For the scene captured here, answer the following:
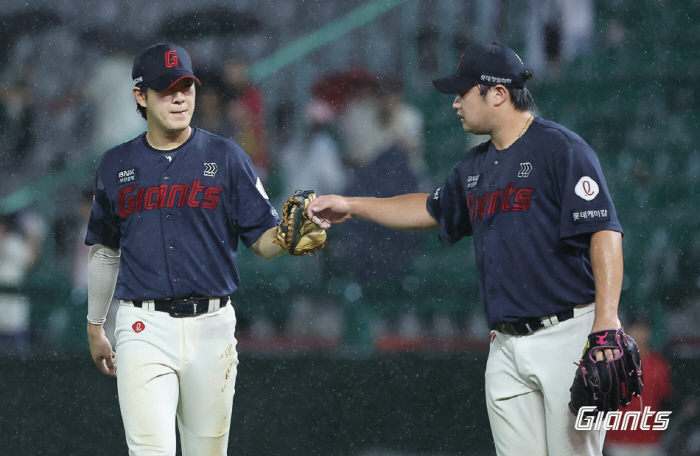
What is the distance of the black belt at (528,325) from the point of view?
2637 mm

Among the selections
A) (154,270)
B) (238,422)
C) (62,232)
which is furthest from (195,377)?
(62,232)

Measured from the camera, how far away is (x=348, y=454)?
487 centimetres

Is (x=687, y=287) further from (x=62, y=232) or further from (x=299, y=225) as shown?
(x=62, y=232)

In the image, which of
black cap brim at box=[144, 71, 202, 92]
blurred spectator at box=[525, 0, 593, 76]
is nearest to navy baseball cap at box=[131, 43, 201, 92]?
black cap brim at box=[144, 71, 202, 92]

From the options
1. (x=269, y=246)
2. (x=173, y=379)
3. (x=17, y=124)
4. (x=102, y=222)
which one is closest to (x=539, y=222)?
(x=269, y=246)

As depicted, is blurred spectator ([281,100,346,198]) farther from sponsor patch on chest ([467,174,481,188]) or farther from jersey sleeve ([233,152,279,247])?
sponsor patch on chest ([467,174,481,188])

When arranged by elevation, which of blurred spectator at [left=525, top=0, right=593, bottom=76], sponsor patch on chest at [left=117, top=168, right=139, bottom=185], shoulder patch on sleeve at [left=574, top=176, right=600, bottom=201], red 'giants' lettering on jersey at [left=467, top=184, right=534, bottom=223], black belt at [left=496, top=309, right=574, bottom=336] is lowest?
black belt at [left=496, top=309, right=574, bottom=336]

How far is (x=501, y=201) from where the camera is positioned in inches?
107

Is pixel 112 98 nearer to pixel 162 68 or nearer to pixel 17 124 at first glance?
pixel 17 124

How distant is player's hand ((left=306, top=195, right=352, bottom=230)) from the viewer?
313 centimetres

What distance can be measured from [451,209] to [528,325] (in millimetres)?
582

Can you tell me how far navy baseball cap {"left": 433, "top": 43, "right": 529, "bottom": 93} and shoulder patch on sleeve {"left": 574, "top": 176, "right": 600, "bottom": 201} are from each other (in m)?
0.45

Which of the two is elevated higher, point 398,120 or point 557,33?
point 557,33

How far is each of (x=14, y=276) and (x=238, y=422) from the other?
166 cm
